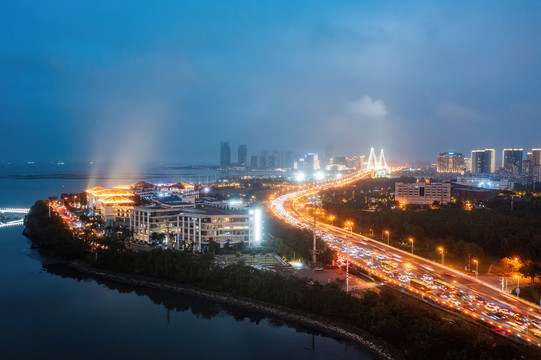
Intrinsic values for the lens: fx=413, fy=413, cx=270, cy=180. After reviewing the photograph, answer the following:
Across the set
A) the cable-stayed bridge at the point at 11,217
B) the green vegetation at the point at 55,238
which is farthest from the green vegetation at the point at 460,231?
the cable-stayed bridge at the point at 11,217

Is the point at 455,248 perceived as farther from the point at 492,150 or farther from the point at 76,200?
the point at 492,150

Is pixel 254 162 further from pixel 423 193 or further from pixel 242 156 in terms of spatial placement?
pixel 423 193

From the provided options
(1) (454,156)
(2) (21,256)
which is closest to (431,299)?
(2) (21,256)

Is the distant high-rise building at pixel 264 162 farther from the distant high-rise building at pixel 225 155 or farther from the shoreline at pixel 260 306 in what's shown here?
the shoreline at pixel 260 306

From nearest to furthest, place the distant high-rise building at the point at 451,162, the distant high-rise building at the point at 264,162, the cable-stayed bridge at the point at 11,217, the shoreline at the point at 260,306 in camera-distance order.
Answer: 1. the shoreline at the point at 260,306
2. the cable-stayed bridge at the point at 11,217
3. the distant high-rise building at the point at 451,162
4. the distant high-rise building at the point at 264,162

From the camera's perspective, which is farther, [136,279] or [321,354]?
[136,279]

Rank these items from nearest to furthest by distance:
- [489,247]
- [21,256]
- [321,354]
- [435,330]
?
[435,330]
[321,354]
[489,247]
[21,256]
